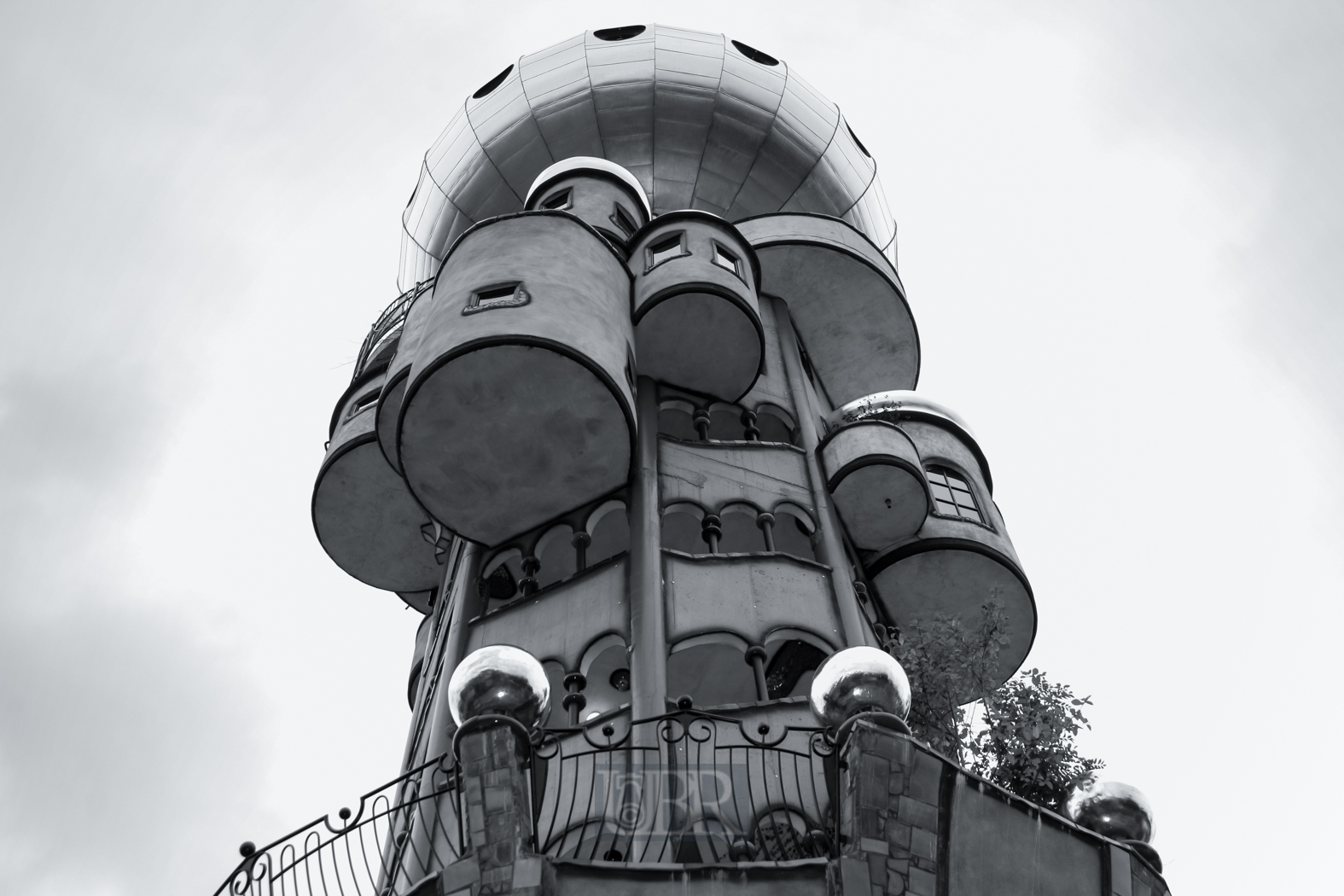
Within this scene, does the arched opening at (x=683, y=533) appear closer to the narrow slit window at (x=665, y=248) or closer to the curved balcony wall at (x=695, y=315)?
the curved balcony wall at (x=695, y=315)

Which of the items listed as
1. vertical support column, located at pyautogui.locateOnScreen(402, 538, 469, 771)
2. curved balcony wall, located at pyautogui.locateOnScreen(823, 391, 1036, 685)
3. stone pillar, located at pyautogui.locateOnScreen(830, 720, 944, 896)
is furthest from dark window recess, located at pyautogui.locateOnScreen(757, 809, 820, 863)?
curved balcony wall, located at pyautogui.locateOnScreen(823, 391, 1036, 685)

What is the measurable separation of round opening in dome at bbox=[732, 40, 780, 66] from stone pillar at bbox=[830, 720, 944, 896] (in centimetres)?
1844

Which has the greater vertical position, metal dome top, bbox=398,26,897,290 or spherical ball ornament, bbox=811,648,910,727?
metal dome top, bbox=398,26,897,290

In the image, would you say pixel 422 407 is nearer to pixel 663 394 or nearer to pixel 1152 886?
pixel 663 394

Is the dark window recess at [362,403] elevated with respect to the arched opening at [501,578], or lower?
elevated

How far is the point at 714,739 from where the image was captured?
1140 centimetres

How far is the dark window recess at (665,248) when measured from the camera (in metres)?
18.9

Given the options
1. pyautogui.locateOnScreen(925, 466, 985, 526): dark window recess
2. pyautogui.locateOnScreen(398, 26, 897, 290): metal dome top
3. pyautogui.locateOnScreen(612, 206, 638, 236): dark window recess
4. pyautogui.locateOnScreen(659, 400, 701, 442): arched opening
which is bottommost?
pyautogui.locateOnScreen(925, 466, 985, 526): dark window recess

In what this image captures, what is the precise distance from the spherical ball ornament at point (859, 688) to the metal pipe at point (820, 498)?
483 centimetres

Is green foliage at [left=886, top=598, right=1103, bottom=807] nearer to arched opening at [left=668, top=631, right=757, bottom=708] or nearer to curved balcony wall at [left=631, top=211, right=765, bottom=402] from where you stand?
arched opening at [left=668, top=631, right=757, bottom=708]

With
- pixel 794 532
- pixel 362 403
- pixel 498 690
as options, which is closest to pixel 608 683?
pixel 794 532

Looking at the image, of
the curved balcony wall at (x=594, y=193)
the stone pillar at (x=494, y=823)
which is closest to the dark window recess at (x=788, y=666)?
the stone pillar at (x=494, y=823)

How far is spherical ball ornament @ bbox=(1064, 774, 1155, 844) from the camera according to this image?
10.4m

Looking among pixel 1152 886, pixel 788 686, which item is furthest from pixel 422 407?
pixel 1152 886
